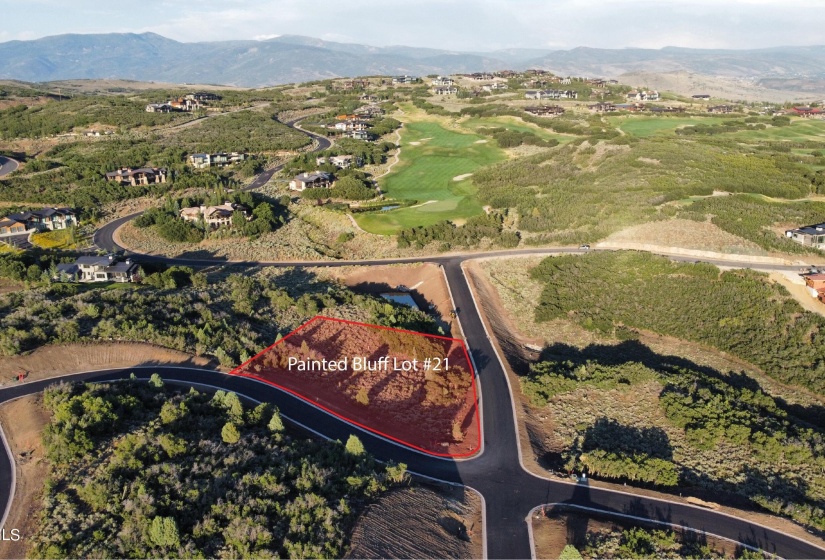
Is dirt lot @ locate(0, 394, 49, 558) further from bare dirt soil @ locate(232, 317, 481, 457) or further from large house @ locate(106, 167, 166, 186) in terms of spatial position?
large house @ locate(106, 167, 166, 186)

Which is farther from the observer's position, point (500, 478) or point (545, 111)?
point (545, 111)

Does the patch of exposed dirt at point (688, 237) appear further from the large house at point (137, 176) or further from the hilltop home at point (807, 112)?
the hilltop home at point (807, 112)

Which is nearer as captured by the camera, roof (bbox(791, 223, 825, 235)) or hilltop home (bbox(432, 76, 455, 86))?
roof (bbox(791, 223, 825, 235))

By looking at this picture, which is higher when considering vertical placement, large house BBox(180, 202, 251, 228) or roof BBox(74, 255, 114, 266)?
large house BBox(180, 202, 251, 228)

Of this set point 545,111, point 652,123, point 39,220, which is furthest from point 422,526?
point 545,111

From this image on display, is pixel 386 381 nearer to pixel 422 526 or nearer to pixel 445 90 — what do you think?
pixel 422 526

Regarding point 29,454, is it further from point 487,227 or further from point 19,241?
point 19,241

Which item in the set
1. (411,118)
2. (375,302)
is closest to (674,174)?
(375,302)

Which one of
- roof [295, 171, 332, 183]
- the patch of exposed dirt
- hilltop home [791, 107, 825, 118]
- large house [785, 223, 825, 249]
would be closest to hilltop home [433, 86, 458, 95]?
hilltop home [791, 107, 825, 118]
